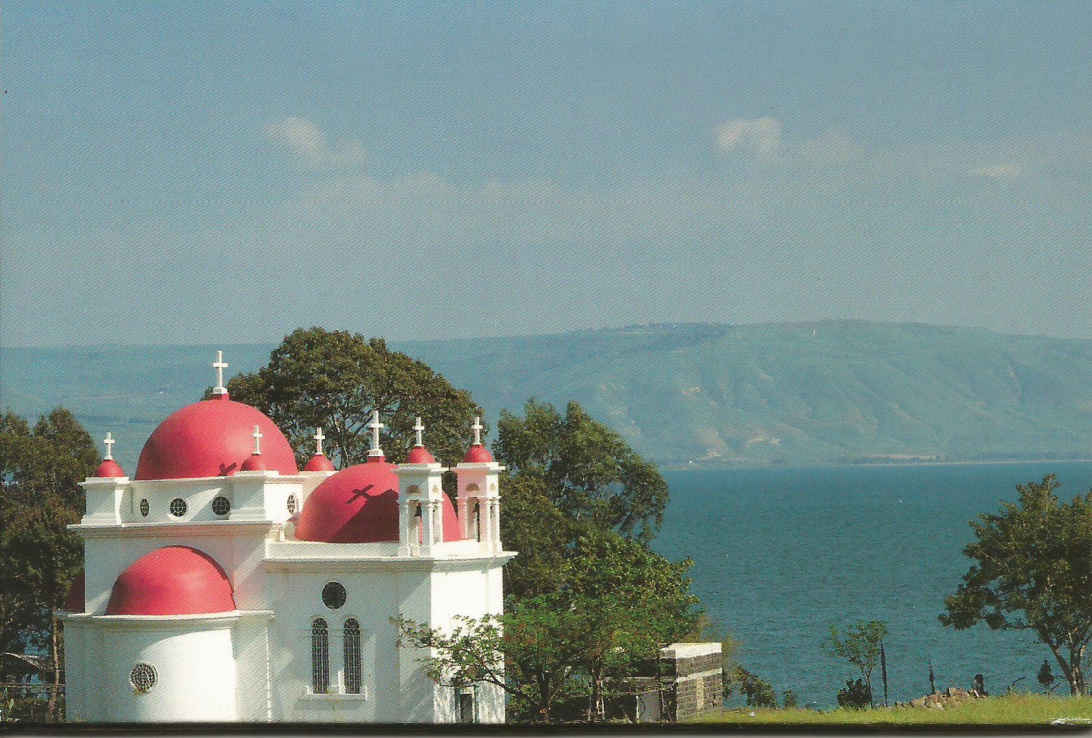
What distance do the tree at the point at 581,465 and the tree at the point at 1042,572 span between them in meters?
9.38

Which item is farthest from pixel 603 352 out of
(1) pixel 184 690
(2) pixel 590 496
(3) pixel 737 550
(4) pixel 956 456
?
(1) pixel 184 690

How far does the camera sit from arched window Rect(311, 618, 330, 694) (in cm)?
1520

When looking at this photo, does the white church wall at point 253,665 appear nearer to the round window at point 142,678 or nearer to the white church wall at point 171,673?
the white church wall at point 171,673

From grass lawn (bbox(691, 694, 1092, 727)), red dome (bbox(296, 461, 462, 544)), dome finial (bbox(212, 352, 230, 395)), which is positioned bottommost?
grass lawn (bbox(691, 694, 1092, 727))

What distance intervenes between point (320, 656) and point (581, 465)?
13810 mm

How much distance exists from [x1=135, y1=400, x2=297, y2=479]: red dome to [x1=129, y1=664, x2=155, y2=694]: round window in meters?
1.90

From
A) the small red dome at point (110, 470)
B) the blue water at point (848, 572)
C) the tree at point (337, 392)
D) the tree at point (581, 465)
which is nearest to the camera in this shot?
the small red dome at point (110, 470)

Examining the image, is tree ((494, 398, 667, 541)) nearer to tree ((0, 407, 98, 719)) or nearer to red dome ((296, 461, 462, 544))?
tree ((0, 407, 98, 719))

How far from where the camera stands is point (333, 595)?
15273 mm

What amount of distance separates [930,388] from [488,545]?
19395mm

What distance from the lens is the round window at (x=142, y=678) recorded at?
15109mm

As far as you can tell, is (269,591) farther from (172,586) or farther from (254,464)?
(254,464)

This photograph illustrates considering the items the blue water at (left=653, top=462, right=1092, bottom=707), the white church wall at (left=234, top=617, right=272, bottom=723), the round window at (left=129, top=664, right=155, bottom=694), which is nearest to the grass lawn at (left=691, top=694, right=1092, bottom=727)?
the white church wall at (left=234, top=617, right=272, bottom=723)

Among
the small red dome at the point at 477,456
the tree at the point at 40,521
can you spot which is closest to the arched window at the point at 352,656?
the small red dome at the point at 477,456
